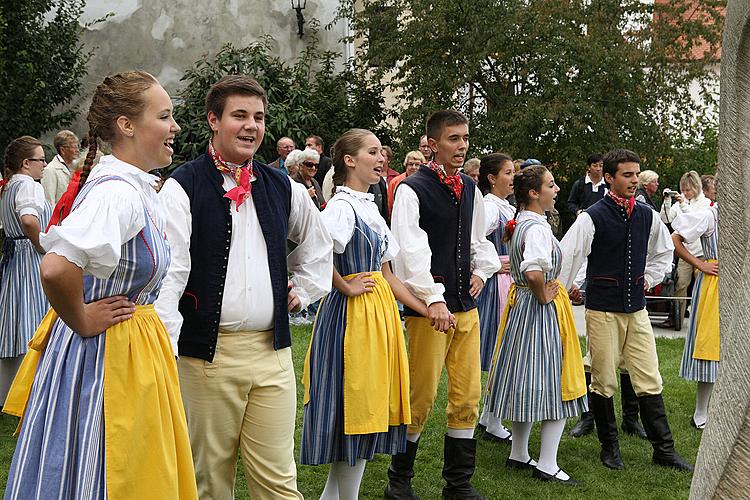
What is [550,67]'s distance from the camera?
13.6 meters

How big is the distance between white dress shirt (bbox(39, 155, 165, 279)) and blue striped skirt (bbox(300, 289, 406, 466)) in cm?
181

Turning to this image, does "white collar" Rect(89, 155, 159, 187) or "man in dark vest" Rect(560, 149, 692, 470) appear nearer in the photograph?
"white collar" Rect(89, 155, 159, 187)

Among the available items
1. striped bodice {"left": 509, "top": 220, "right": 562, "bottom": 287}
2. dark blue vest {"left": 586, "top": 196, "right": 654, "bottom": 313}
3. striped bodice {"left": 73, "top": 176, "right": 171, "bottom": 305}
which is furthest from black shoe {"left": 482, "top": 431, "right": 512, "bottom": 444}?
striped bodice {"left": 73, "top": 176, "right": 171, "bottom": 305}

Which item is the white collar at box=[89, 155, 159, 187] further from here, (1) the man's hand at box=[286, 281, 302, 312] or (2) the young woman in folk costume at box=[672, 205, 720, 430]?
(2) the young woman in folk costume at box=[672, 205, 720, 430]

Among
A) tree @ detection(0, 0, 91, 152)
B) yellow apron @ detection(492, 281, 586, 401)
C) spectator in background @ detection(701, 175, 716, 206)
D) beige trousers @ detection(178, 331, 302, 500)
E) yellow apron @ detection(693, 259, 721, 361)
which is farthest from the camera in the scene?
tree @ detection(0, 0, 91, 152)

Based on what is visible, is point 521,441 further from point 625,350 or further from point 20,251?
point 20,251

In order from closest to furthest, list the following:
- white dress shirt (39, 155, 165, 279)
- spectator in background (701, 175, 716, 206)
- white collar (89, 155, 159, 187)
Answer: white dress shirt (39, 155, 165, 279) < white collar (89, 155, 159, 187) < spectator in background (701, 175, 716, 206)

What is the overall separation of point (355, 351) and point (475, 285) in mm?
1021

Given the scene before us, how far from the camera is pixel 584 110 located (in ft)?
44.2

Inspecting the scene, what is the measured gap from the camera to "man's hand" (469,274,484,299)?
5.22 metres

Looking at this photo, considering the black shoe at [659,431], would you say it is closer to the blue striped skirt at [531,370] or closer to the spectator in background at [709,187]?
the blue striped skirt at [531,370]

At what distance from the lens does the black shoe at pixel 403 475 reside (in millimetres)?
5016

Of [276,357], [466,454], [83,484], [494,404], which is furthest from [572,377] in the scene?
[83,484]

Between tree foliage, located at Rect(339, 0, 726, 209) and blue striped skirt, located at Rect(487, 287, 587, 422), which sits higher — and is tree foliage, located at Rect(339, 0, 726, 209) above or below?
above
